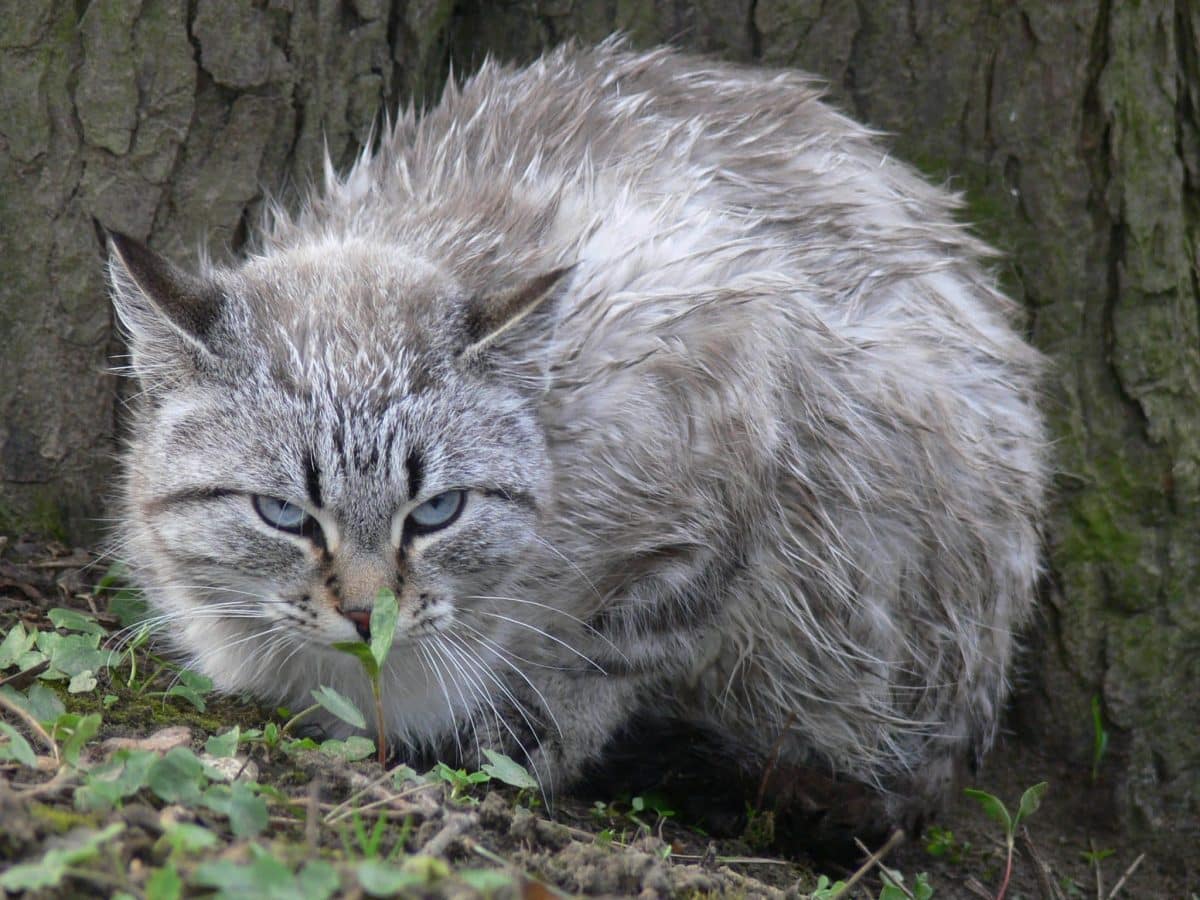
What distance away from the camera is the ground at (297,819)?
236cm

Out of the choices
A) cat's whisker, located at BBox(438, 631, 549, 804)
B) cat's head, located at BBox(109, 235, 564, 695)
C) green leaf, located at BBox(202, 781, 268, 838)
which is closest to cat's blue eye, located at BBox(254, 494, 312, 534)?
cat's head, located at BBox(109, 235, 564, 695)

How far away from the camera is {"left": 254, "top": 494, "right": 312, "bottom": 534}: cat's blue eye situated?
357 centimetres

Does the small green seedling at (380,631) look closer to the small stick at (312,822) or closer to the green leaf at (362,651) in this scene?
the green leaf at (362,651)

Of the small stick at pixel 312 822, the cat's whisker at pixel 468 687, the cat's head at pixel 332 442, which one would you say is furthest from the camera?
the cat's whisker at pixel 468 687

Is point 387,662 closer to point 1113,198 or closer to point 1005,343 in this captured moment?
point 1005,343

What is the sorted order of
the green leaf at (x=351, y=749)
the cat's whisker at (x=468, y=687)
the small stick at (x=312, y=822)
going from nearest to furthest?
the small stick at (x=312, y=822) → the green leaf at (x=351, y=749) → the cat's whisker at (x=468, y=687)

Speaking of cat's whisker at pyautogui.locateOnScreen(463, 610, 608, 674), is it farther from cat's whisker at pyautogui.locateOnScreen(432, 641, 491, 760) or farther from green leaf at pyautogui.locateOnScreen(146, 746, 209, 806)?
green leaf at pyautogui.locateOnScreen(146, 746, 209, 806)

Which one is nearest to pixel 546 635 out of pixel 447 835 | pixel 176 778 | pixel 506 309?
pixel 506 309

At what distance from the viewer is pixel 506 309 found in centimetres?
362

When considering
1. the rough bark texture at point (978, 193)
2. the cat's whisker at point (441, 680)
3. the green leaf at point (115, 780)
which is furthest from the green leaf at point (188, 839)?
the rough bark texture at point (978, 193)

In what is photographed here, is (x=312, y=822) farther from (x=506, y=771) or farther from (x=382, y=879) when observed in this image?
(x=506, y=771)

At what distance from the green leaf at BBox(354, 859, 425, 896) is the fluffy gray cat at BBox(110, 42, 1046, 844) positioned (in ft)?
4.16

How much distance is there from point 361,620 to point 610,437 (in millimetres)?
960

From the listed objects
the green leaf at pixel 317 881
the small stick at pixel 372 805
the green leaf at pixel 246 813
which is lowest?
the small stick at pixel 372 805
